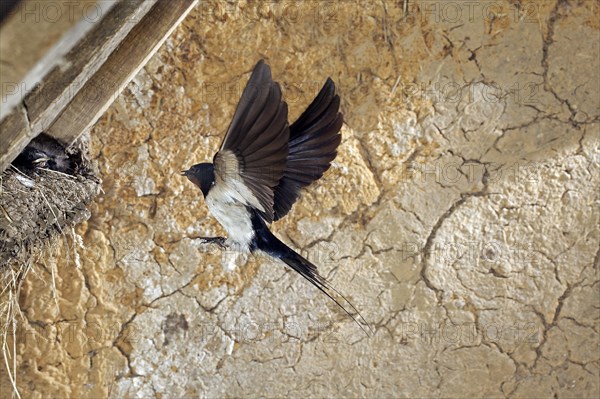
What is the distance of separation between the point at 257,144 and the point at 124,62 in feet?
1.43

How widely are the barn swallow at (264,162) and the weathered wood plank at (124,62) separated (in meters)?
0.30

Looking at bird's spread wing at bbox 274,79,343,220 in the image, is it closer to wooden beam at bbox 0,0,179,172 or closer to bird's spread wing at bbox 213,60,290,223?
bird's spread wing at bbox 213,60,290,223

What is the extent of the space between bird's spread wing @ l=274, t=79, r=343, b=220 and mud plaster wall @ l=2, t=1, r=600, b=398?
560 millimetres

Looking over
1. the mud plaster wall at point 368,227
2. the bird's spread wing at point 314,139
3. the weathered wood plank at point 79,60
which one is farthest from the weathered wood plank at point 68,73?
the mud plaster wall at point 368,227

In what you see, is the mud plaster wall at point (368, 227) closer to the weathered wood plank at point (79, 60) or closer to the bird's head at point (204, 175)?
the bird's head at point (204, 175)

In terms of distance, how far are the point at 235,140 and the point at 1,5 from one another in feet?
1.95

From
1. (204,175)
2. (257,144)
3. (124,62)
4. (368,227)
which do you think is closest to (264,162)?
(257,144)

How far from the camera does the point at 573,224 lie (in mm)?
2469

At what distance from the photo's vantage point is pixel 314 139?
185 centimetres

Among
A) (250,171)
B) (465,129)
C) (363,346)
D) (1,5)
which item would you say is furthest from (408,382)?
(1,5)

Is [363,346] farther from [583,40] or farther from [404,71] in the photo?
[583,40]

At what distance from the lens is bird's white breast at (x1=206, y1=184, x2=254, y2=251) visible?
1809 millimetres

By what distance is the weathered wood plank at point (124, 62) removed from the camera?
1670 mm

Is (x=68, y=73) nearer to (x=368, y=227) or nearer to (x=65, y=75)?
(x=65, y=75)
